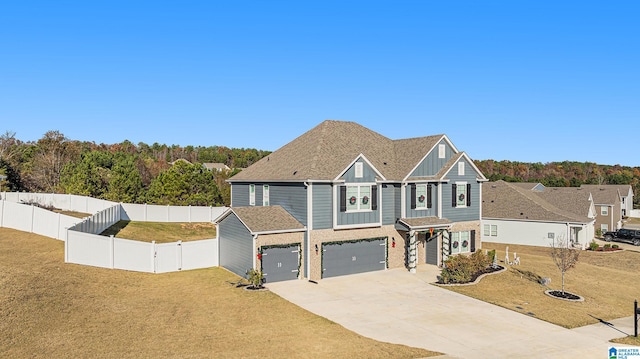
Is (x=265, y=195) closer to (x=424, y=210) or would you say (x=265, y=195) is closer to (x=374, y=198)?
(x=374, y=198)

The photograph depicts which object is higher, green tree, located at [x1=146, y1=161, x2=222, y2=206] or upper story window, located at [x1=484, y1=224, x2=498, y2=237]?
green tree, located at [x1=146, y1=161, x2=222, y2=206]

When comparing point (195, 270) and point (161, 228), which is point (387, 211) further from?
point (161, 228)

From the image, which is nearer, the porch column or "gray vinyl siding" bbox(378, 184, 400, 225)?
the porch column

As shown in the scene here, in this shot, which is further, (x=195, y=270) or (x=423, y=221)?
(x=423, y=221)

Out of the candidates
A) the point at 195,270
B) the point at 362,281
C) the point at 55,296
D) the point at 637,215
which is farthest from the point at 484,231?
the point at 637,215

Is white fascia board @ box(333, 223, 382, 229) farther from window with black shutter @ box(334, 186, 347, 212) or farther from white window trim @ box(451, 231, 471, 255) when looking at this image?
white window trim @ box(451, 231, 471, 255)

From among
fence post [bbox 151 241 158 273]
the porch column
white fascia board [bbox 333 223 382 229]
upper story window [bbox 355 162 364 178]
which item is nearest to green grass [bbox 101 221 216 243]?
fence post [bbox 151 241 158 273]
